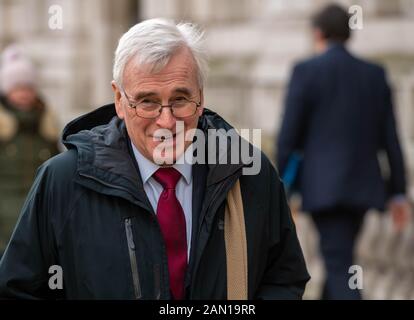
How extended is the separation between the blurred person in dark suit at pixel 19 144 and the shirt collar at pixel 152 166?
370cm

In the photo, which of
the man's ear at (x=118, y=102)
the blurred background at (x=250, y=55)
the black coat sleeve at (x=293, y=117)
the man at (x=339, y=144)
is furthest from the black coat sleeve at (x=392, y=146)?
the man's ear at (x=118, y=102)

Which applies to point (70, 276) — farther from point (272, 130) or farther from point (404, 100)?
point (272, 130)

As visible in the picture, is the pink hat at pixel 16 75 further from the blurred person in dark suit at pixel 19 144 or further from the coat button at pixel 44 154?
the coat button at pixel 44 154

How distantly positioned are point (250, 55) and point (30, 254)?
8.34 metres

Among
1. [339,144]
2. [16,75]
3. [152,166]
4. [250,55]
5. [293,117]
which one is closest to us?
[152,166]

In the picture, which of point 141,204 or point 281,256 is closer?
point 141,204

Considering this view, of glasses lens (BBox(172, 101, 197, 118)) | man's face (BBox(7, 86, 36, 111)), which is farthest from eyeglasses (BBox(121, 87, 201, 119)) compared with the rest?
man's face (BBox(7, 86, 36, 111))

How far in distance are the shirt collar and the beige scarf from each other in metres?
0.16

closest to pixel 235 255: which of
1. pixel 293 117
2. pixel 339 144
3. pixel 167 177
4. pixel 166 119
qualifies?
pixel 167 177

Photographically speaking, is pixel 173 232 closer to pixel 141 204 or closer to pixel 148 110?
pixel 141 204

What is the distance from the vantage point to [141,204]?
337cm

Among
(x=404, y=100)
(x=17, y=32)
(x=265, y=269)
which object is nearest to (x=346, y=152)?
(x=404, y=100)

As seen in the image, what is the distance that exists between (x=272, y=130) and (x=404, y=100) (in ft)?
5.64

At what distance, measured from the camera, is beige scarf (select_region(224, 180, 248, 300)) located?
11.3 feet
